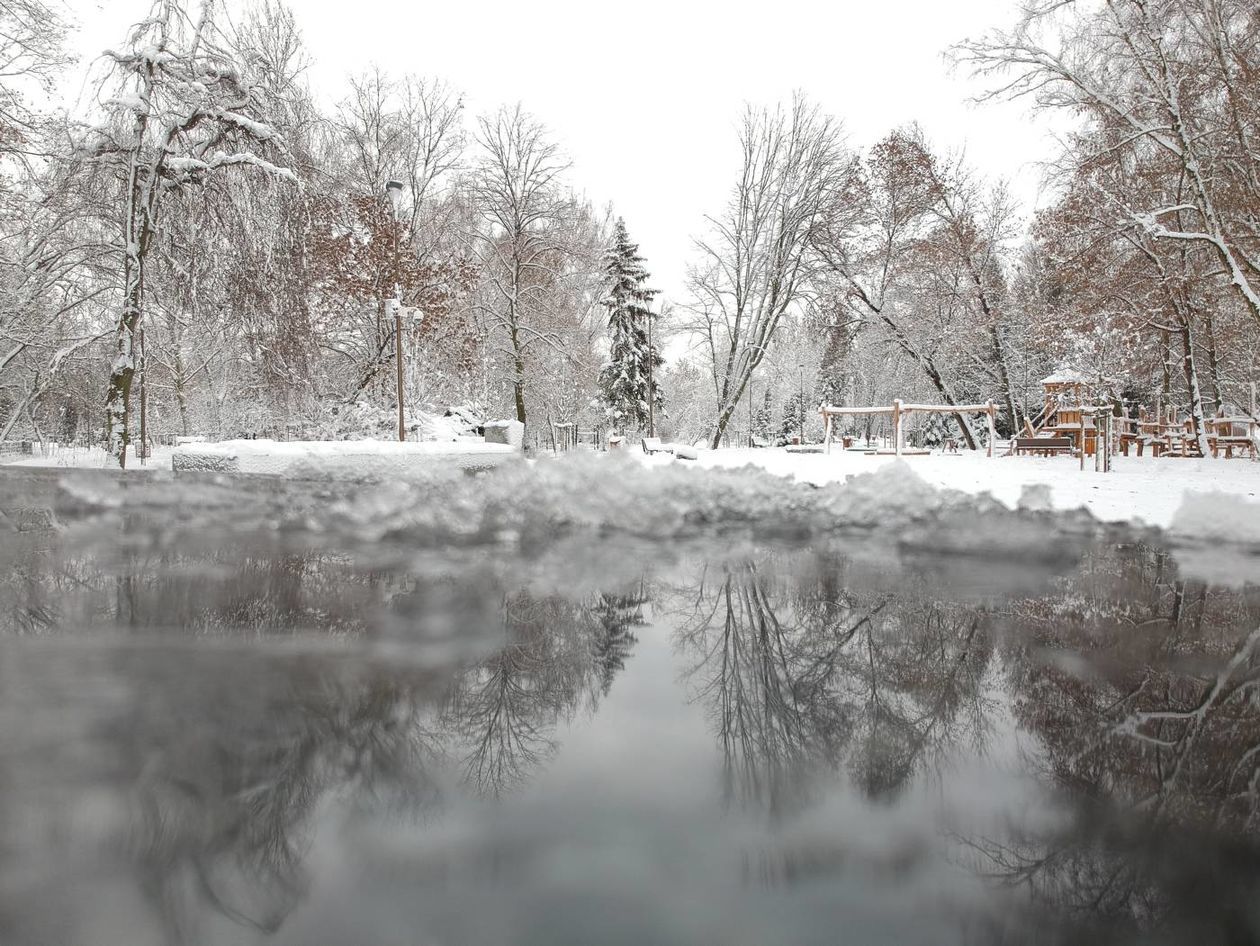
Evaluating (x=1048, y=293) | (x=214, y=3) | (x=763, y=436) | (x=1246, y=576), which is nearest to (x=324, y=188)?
(x=214, y=3)

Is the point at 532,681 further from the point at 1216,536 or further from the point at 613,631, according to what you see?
the point at 1216,536

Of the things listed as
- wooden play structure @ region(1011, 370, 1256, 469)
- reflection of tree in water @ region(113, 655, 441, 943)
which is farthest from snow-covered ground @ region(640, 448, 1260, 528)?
reflection of tree in water @ region(113, 655, 441, 943)

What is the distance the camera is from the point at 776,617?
417 cm

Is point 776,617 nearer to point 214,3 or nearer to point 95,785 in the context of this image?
point 95,785

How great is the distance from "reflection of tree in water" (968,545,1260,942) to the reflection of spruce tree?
68.2 inches

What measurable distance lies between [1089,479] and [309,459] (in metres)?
12.7

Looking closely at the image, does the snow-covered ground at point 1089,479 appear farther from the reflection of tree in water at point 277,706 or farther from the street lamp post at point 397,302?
the street lamp post at point 397,302

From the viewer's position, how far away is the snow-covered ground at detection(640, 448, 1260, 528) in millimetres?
7867

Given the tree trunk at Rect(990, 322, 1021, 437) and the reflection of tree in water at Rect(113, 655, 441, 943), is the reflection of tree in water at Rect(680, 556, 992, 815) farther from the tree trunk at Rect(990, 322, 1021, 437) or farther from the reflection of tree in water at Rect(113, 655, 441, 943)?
the tree trunk at Rect(990, 322, 1021, 437)

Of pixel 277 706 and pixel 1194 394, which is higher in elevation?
pixel 1194 394

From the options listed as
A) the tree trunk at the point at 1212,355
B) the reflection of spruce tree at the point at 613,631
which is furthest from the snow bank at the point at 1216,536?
the tree trunk at the point at 1212,355

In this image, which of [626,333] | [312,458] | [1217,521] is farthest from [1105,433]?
[626,333]

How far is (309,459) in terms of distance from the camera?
12.2 m

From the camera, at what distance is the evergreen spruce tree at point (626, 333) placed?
3672 cm
